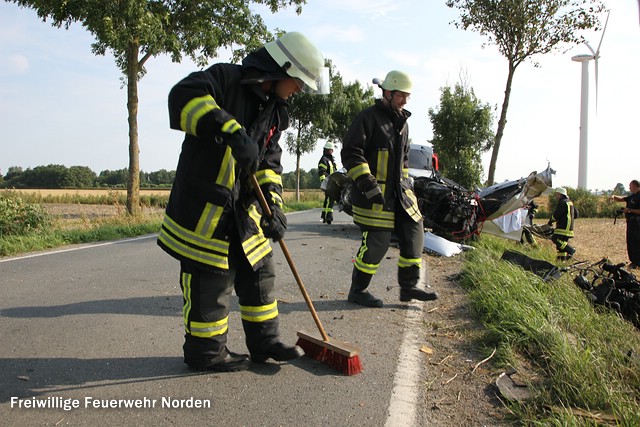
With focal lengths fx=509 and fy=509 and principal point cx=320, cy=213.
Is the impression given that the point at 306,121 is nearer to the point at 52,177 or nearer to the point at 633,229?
the point at 633,229

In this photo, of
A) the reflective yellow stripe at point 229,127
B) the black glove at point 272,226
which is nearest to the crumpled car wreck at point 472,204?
the black glove at point 272,226

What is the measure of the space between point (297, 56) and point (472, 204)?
6715mm

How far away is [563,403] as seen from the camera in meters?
2.56

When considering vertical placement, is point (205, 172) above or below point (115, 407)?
above

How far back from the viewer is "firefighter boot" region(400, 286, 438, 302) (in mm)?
4637

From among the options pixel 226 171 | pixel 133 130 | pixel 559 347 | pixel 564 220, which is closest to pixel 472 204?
pixel 564 220

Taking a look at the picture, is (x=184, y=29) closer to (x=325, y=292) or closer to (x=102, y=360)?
(x=325, y=292)

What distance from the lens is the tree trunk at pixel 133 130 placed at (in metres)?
14.2

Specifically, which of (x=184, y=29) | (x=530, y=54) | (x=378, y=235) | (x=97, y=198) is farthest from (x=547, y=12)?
(x=97, y=198)

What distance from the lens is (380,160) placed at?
15.5 feet

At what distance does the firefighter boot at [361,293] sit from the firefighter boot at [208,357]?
1802mm

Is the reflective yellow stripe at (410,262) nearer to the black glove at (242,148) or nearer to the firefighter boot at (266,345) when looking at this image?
the firefighter boot at (266,345)

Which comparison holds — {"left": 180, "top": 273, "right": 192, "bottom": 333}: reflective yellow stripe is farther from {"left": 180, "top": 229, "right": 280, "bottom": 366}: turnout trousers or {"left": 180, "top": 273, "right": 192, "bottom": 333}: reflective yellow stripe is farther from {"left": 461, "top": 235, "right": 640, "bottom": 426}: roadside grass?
{"left": 461, "top": 235, "right": 640, "bottom": 426}: roadside grass

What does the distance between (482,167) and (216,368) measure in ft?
56.1
